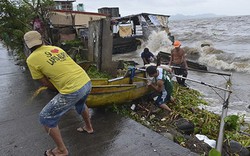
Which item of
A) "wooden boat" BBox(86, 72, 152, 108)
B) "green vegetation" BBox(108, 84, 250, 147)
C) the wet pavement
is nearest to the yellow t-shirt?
the wet pavement

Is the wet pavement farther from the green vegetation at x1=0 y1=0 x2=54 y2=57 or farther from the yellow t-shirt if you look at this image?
the green vegetation at x1=0 y1=0 x2=54 y2=57

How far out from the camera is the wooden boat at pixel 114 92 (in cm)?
505

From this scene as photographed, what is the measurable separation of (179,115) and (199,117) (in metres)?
0.52

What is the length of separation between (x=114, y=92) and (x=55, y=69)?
7.55ft

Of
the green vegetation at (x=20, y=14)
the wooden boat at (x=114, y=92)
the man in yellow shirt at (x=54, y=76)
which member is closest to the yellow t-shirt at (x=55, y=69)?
the man in yellow shirt at (x=54, y=76)

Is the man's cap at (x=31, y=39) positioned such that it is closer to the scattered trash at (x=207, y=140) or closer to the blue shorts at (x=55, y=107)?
the blue shorts at (x=55, y=107)

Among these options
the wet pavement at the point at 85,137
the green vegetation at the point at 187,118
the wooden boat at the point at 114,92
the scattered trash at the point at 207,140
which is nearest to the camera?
the wet pavement at the point at 85,137

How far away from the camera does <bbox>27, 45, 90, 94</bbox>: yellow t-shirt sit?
123 inches

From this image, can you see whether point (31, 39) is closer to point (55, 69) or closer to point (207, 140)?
point (55, 69)

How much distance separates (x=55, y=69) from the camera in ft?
10.5

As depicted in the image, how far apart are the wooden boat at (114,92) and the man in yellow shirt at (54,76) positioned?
59.4 inches

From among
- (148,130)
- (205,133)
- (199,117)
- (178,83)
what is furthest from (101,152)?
(178,83)

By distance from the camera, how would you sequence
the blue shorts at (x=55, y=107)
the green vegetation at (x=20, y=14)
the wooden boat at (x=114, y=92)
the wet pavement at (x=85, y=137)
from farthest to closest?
the green vegetation at (x=20, y=14) → the wooden boat at (x=114, y=92) → the wet pavement at (x=85, y=137) → the blue shorts at (x=55, y=107)

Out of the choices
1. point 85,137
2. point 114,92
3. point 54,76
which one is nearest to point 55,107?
point 54,76
